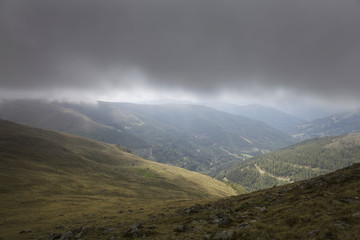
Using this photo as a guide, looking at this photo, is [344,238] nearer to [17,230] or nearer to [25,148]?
[17,230]

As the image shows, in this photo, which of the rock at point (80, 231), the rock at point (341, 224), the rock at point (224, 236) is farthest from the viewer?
the rock at point (80, 231)

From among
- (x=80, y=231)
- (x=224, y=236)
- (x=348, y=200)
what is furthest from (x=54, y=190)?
(x=348, y=200)

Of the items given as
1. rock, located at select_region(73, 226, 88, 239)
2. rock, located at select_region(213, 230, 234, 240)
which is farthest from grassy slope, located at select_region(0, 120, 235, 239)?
rock, located at select_region(213, 230, 234, 240)

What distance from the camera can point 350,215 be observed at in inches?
580

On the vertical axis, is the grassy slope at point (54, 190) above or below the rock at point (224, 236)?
below

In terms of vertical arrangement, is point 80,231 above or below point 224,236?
below

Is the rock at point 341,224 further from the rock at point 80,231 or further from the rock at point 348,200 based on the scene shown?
the rock at point 80,231

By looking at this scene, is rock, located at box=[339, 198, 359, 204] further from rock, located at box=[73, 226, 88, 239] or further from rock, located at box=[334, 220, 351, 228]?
rock, located at box=[73, 226, 88, 239]

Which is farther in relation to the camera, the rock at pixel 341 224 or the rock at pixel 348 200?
the rock at pixel 348 200

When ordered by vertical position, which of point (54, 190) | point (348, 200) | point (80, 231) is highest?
point (348, 200)

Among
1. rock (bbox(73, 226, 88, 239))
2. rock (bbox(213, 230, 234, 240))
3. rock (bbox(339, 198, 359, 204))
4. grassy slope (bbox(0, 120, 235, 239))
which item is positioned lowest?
grassy slope (bbox(0, 120, 235, 239))

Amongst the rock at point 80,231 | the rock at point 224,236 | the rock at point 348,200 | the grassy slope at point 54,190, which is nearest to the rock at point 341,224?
the rock at point 348,200

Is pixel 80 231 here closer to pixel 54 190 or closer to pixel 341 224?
pixel 341 224

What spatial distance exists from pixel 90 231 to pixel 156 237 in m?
16.5
